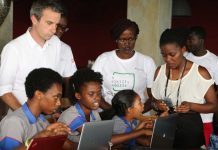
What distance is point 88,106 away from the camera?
348 centimetres

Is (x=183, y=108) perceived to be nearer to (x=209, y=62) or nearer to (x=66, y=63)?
(x=66, y=63)

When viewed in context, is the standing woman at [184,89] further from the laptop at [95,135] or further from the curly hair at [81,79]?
the laptop at [95,135]

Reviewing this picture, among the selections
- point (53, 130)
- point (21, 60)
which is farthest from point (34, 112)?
point (21, 60)

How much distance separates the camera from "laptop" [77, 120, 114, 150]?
2.73m

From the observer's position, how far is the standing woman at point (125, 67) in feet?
14.2

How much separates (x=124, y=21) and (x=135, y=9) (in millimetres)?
1711

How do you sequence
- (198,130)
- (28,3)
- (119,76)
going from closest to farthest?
1. (198,130)
2. (119,76)
3. (28,3)

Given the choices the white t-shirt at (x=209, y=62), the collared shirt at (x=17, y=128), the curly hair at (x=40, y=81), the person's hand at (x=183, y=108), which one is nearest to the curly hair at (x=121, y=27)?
the person's hand at (x=183, y=108)

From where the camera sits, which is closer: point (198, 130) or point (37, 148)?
point (37, 148)

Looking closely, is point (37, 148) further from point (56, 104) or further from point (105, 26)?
point (105, 26)

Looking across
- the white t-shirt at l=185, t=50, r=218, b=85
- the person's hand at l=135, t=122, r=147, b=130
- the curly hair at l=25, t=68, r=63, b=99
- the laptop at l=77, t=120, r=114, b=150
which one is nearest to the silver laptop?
the person's hand at l=135, t=122, r=147, b=130

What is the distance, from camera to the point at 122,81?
4.32 m

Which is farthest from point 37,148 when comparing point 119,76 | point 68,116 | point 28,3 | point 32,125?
point 28,3

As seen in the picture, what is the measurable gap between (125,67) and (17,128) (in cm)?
166
